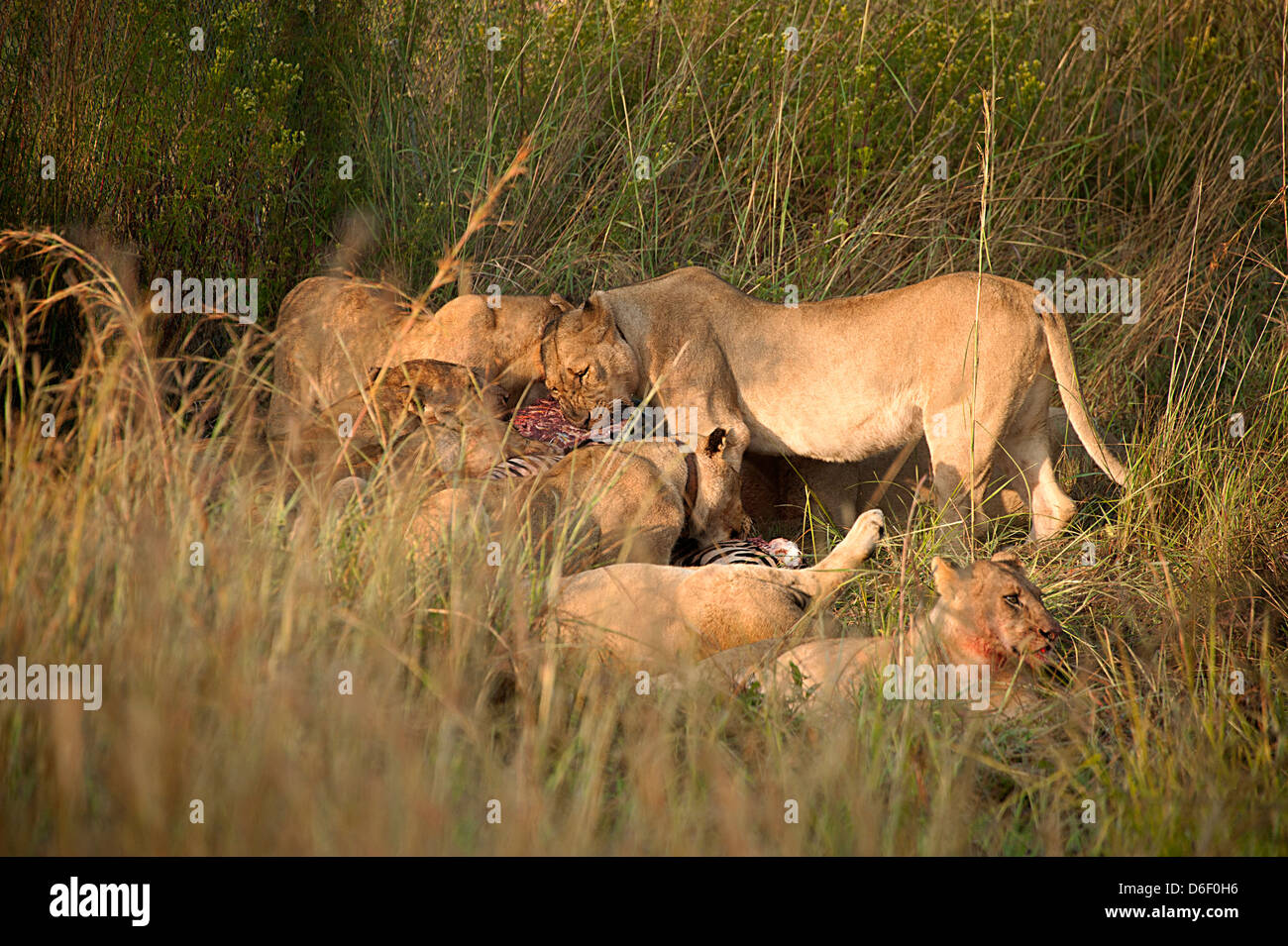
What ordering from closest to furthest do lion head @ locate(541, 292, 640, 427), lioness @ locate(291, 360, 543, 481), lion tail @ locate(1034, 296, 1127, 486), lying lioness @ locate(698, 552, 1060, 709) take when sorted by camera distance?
1. lying lioness @ locate(698, 552, 1060, 709)
2. lioness @ locate(291, 360, 543, 481)
3. lion tail @ locate(1034, 296, 1127, 486)
4. lion head @ locate(541, 292, 640, 427)

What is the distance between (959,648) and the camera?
12.0ft

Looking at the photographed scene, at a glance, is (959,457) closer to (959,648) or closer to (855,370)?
(855,370)

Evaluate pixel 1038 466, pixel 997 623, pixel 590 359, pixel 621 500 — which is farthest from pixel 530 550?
pixel 1038 466

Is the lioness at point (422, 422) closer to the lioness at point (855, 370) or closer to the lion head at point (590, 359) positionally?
the lion head at point (590, 359)

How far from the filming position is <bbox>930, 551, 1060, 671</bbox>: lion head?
143 inches

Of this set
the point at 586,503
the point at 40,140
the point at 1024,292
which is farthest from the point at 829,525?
the point at 40,140

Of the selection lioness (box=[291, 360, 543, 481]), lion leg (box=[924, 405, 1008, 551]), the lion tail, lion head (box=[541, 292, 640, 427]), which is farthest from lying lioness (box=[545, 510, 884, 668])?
the lion tail

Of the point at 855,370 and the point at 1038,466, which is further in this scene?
the point at 1038,466

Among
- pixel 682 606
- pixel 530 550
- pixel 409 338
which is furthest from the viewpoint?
pixel 409 338

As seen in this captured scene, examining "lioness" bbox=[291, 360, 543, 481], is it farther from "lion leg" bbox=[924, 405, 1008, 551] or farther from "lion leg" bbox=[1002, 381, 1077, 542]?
"lion leg" bbox=[1002, 381, 1077, 542]

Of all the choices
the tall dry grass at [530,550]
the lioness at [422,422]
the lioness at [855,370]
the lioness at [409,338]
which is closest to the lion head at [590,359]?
the lioness at [855,370]

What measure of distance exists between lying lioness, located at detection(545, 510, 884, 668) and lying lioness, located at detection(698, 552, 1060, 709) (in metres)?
0.24

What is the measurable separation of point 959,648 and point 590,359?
2.24 metres

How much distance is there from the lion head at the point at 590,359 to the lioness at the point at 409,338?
0.12 metres
